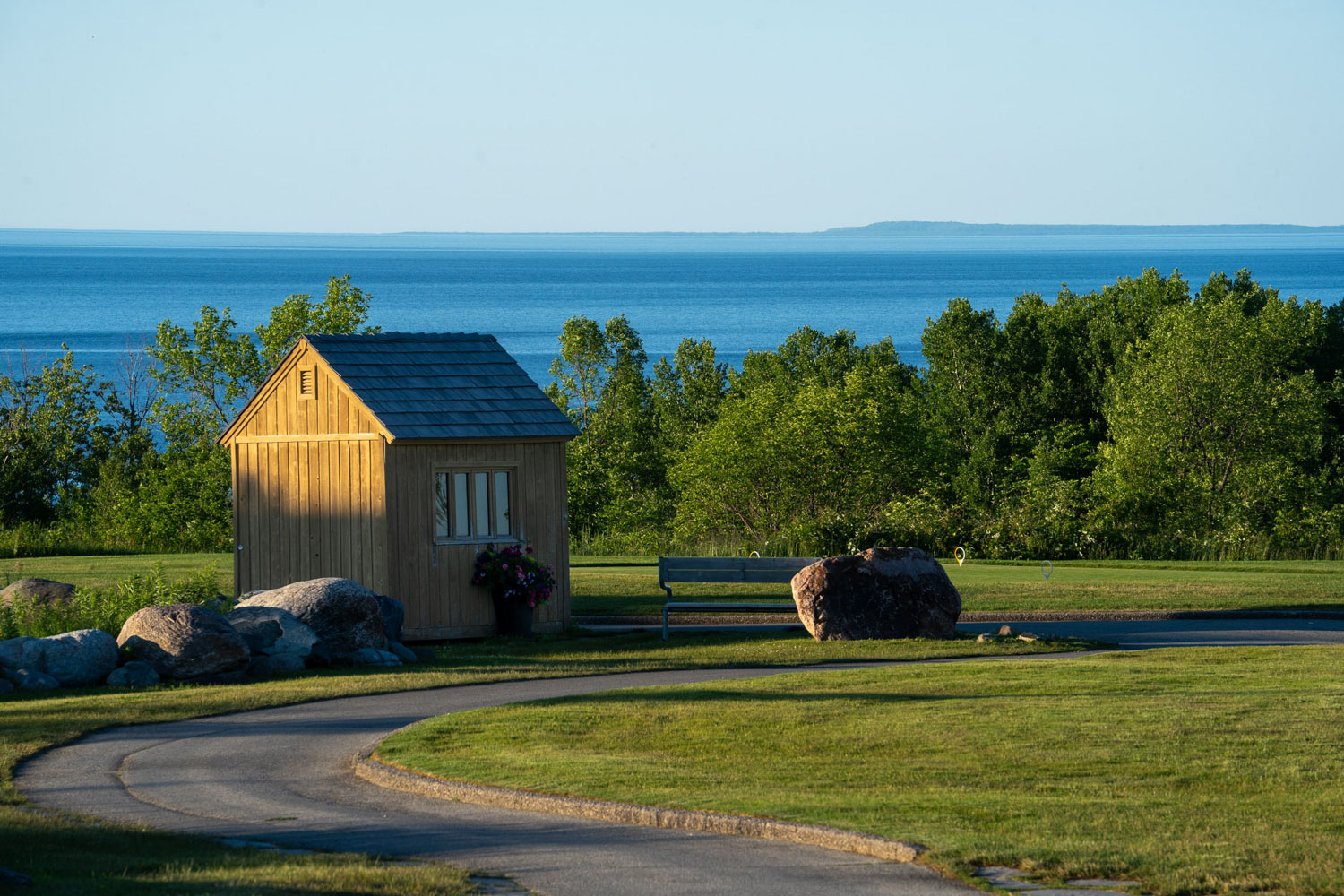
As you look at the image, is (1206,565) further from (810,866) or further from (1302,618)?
(810,866)

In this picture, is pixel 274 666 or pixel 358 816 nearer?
pixel 358 816

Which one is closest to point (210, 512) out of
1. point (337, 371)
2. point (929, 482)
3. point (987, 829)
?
point (929, 482)

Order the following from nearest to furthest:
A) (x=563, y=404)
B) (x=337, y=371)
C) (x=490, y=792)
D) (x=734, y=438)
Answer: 1. (x=490, y=792)
2. (x=337, y=371)
3. (x=734, y=438)
4. (x=563, y=404)

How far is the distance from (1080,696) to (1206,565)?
16.6 m

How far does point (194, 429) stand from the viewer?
144 feet

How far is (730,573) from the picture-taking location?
20125 mm

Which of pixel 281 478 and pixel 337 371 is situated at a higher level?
pixel 337 371

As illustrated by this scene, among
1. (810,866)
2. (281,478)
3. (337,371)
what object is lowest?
(810,866)

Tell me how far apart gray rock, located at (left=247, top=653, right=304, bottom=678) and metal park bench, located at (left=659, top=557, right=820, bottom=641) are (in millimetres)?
4670

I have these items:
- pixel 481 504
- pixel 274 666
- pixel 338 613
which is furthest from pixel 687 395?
pixel 274 666

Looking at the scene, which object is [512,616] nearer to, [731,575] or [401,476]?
[401,476]

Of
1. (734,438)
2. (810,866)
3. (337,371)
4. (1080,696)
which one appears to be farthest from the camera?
(734,438)

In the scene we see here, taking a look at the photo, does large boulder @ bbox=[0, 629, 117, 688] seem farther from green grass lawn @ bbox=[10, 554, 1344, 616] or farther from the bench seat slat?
green grass lawn @ bbox=[10, 554, 1344, 616]

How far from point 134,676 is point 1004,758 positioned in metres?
9.34
